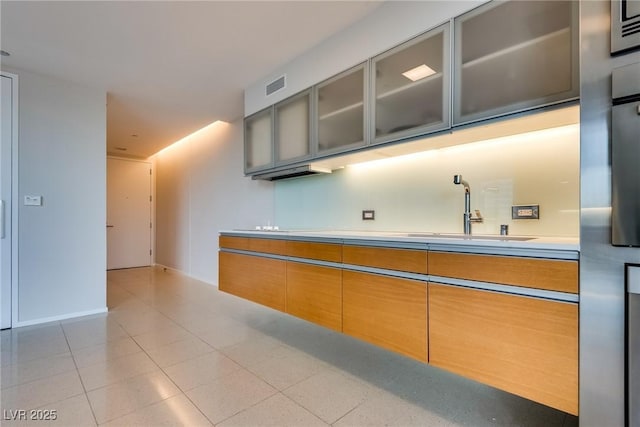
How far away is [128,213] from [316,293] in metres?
6.14

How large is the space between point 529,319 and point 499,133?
1.11 meters

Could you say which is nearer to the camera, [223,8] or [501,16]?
[501,16]

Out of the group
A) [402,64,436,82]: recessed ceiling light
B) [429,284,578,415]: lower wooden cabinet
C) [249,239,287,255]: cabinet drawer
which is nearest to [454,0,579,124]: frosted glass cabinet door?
[402,64,436,82]: recessed ceiling light

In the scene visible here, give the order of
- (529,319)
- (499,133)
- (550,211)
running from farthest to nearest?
(499,133)
(550,211)
(529,319)

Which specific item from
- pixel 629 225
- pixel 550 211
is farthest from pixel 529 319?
pixel 550 211

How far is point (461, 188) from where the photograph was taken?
214 cm

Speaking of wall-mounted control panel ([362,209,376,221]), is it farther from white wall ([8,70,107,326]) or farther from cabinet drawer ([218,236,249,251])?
white wall ([8,70,107,326])

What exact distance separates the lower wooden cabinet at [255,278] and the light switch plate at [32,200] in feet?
6.36

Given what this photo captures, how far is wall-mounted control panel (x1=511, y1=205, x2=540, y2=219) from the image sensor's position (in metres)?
1.79

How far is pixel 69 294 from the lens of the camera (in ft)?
10.9

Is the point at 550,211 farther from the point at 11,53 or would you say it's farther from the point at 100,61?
the point at 11,53

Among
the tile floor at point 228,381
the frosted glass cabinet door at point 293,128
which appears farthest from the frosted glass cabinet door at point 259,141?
the tile floor at point 228,381

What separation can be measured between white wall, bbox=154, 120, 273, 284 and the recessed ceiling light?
7.72 feet

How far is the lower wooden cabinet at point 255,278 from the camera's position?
2.57 metres
